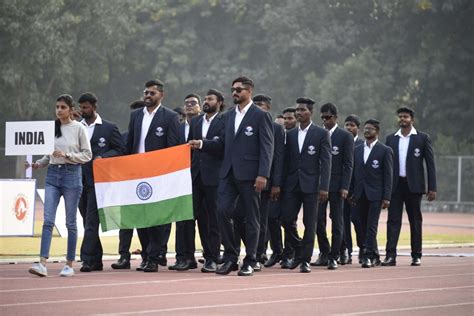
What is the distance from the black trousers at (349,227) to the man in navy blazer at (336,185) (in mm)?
787

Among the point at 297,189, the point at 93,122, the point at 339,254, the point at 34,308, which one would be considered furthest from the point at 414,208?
the point at 34,308

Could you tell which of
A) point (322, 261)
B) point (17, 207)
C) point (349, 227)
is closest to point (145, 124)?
point (322, 261)

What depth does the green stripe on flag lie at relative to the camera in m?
17.5

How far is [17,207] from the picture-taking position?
81.3 ft

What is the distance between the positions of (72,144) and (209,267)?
249 cm

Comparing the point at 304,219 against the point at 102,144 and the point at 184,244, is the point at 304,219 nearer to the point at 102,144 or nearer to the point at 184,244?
the point at 184,244

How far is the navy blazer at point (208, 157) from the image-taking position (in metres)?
17.6

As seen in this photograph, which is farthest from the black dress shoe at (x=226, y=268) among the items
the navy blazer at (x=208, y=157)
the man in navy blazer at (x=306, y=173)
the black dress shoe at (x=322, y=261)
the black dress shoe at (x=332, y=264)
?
the black dress shoe at (x=322, y=261)

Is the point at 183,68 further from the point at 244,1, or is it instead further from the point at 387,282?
the point at 387,282

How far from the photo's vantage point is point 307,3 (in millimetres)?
57312

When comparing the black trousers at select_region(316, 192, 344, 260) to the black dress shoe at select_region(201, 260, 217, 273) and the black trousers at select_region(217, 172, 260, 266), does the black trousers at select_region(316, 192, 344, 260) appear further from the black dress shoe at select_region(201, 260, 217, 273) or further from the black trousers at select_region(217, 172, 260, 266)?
the black trousers at select_region(217, 172, 260, 266)

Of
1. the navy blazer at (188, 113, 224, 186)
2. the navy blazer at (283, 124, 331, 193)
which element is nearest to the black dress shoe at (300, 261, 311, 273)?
the navy blazer at (283, 124, 331, 193)

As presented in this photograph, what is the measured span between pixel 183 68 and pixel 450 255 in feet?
117

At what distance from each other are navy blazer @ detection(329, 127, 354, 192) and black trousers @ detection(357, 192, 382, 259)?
0.88 meters
